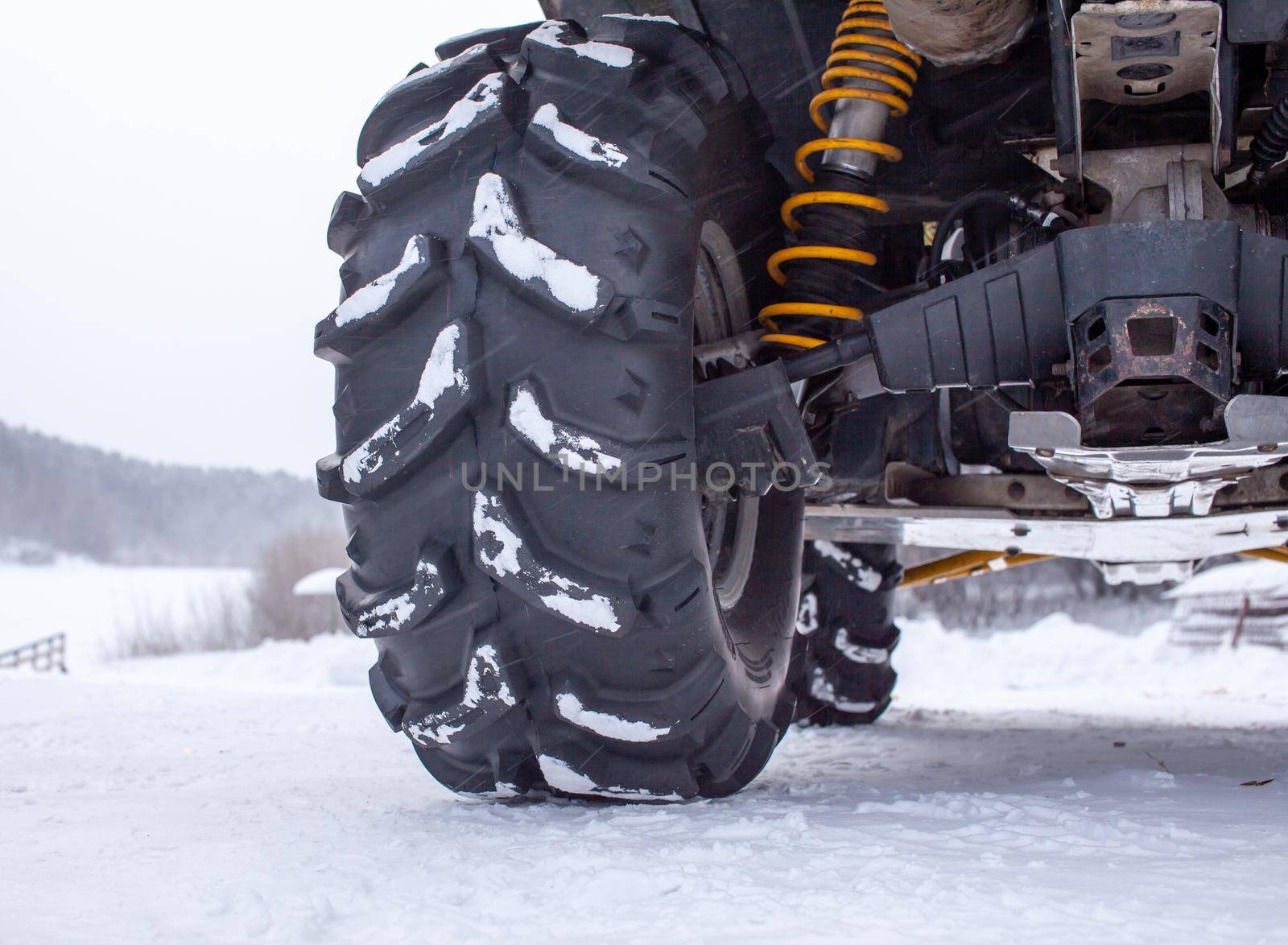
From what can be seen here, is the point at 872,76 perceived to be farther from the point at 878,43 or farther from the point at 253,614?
the point at 253,614

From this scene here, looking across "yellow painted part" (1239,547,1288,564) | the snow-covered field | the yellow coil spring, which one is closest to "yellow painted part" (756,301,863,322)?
the yellow coil spring

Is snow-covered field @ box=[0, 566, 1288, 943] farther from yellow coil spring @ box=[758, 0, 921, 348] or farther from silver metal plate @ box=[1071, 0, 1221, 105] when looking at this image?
silver metal plate @ box=[1071, 0, 1221, 105]

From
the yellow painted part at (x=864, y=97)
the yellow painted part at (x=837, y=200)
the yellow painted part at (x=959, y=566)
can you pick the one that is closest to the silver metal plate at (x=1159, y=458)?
the yellow painted part at (x=837, y=200)

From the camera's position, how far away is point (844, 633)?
3.79 meters

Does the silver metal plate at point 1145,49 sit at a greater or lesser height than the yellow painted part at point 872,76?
lesser

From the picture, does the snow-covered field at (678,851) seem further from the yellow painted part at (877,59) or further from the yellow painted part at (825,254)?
the yellow painted part at (877,59)

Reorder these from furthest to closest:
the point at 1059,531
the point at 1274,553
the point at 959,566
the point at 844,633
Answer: the point at 844,633 < the point at 959,566 < the point at 1274,553 < the point at 1059,531

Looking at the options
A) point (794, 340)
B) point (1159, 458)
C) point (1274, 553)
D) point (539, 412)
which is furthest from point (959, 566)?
point (539, 412)

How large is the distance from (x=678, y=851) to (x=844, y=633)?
7.45ft

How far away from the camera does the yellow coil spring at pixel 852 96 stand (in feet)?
7.37

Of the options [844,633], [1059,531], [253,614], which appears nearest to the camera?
[1059,531]

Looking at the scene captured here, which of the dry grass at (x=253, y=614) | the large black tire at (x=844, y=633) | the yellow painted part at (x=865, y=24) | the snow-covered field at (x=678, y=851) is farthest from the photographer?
→ the dry grass at (x=253, y=614)

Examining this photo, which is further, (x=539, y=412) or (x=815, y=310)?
(x=815, y=310)

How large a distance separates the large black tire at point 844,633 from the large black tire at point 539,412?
179 cm
